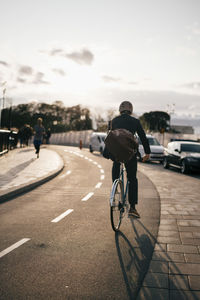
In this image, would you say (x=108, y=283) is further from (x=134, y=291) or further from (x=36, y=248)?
(x=36, y=248)

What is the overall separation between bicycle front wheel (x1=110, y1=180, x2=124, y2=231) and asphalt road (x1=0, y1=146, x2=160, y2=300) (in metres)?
0.19

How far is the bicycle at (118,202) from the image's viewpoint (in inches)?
186

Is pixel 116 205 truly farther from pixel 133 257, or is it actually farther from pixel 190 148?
pixel 190 148

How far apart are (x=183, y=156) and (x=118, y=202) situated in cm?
1075

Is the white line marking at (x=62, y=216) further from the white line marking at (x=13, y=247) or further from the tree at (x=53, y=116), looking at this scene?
the tree at (x=53, y=116)

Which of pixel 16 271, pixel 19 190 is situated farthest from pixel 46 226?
pixel 19 190

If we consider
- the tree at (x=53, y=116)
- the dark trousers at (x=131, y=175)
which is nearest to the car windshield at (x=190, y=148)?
the dark trousers at (x=131, y=175)

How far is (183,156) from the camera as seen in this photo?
15.1 metres

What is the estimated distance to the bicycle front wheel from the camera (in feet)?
15.5

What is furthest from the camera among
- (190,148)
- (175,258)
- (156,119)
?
(156,119)

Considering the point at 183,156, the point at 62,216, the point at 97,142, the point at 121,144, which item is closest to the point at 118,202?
the point at 121,144

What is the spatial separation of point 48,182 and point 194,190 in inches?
173

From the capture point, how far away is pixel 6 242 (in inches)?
172

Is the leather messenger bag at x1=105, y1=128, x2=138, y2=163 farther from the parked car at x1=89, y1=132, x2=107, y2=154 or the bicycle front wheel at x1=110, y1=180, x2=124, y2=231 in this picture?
the parked car at x1=89, y1=132, x2=107, y2=154
